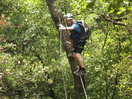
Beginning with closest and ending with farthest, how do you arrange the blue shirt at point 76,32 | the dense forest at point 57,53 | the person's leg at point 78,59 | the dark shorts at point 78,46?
the blue shirt at point 76,32 < the dark shorts at point 78,46 < the person's leg at point 78,59 < the dense forest at point 57,53

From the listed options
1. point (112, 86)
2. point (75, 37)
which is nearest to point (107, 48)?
point (112, 86)

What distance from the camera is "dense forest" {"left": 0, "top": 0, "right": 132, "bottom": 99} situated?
5938mm

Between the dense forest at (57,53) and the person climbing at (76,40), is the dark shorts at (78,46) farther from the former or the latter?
the dense forest at (57,53)

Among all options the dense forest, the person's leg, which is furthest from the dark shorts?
the dense forest

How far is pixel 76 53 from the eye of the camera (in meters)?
5.60

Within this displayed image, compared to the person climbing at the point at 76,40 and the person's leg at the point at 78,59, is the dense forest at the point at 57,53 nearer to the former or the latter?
the person climbing at the point at 76,40

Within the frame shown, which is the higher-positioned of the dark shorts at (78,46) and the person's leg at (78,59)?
the dark shorts at (78,46)

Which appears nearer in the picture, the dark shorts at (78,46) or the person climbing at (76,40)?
the person climbing at (76,40)

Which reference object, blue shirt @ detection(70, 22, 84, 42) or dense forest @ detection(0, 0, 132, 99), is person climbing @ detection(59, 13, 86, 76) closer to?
blue shirt @ detection(70, 22, 84, 42)

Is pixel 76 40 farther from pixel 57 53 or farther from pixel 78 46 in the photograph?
pixel 57 53

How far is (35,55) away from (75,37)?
16.7 feet

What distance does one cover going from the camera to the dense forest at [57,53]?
594cm

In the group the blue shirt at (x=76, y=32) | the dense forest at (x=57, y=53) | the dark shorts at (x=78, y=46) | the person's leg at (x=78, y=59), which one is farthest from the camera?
the dense forest at (x=57, y=53)

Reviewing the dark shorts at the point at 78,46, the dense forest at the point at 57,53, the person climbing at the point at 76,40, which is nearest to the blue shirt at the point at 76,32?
the person climbing at the point at 76,40
